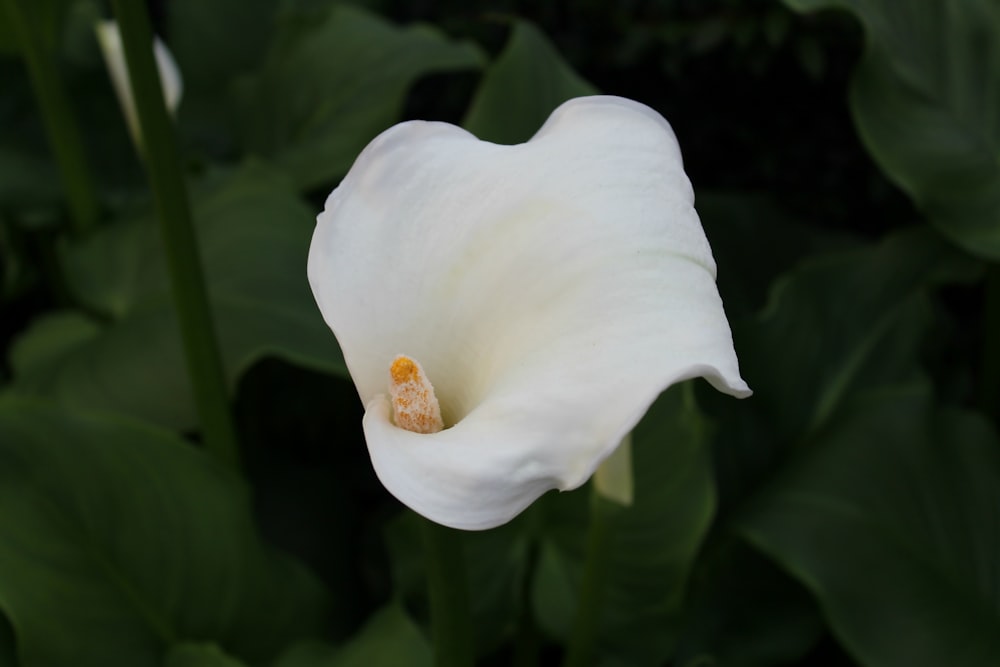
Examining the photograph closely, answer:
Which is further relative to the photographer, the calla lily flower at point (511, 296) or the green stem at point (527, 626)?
the green stem at point (527, 626)

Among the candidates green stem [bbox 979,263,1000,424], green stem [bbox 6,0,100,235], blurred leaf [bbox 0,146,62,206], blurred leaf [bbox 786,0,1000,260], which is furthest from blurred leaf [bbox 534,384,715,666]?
blurred leaf [bbox 0,146,62,206]

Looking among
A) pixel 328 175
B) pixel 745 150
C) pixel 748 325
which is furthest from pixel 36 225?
pixel 745 150

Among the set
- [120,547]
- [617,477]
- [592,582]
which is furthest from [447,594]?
[120,547]

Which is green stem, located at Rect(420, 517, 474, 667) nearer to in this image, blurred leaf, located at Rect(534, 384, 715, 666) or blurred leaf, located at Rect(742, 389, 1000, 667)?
blurred leaf, located at Rect(534, 384, 715, 666)

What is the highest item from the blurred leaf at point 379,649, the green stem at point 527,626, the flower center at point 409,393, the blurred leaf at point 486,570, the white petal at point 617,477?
the flower center at point 409,393

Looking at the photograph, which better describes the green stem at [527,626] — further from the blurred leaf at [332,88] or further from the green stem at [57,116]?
the green stem at [57,116]

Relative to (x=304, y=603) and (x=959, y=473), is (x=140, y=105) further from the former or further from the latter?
A: (x=959, y=473)

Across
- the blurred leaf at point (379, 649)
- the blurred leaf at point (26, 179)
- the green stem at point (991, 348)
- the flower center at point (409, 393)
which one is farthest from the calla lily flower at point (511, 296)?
the blurred leaf at point (26, 179)
